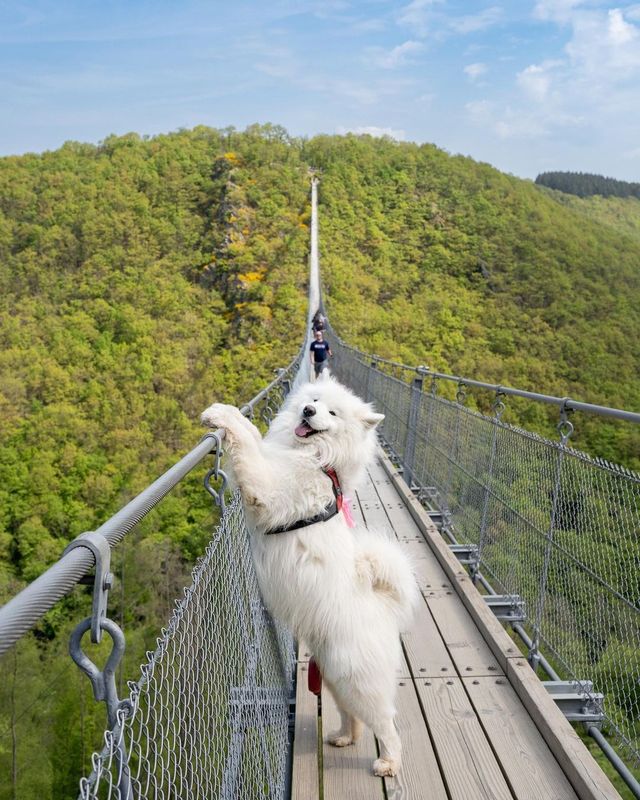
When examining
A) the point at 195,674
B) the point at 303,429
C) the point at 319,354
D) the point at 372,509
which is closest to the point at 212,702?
the point at 195,674

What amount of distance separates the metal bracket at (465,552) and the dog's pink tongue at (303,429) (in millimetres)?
2221

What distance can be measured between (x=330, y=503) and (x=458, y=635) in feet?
4.60

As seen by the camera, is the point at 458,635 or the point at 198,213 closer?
the point at 458,635

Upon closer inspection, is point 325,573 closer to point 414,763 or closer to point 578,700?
point 414,763

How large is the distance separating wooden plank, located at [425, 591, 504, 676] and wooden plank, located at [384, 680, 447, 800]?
38 centimetres

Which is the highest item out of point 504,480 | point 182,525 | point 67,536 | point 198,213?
point 198,213

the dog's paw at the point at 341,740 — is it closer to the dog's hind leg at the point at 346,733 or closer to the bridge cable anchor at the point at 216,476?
the dog's hind leg at the point at 346,733

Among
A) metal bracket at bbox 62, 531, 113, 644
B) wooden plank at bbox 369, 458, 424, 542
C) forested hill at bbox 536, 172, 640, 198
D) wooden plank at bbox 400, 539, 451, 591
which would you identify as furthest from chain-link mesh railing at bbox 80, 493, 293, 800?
forested hill at bbox 536, 172, 640, 198

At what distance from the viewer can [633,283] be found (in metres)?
48.2

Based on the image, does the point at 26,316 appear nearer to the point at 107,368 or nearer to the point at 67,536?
the point at 107,368

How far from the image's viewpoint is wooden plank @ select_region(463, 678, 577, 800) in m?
2.05

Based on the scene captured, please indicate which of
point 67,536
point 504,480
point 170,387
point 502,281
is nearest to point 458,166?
point 502,281

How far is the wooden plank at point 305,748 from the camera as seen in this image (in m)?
2.11

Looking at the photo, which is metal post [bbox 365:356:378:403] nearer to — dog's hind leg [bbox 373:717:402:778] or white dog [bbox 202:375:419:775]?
white dog [bbox 202:375:419:775]
